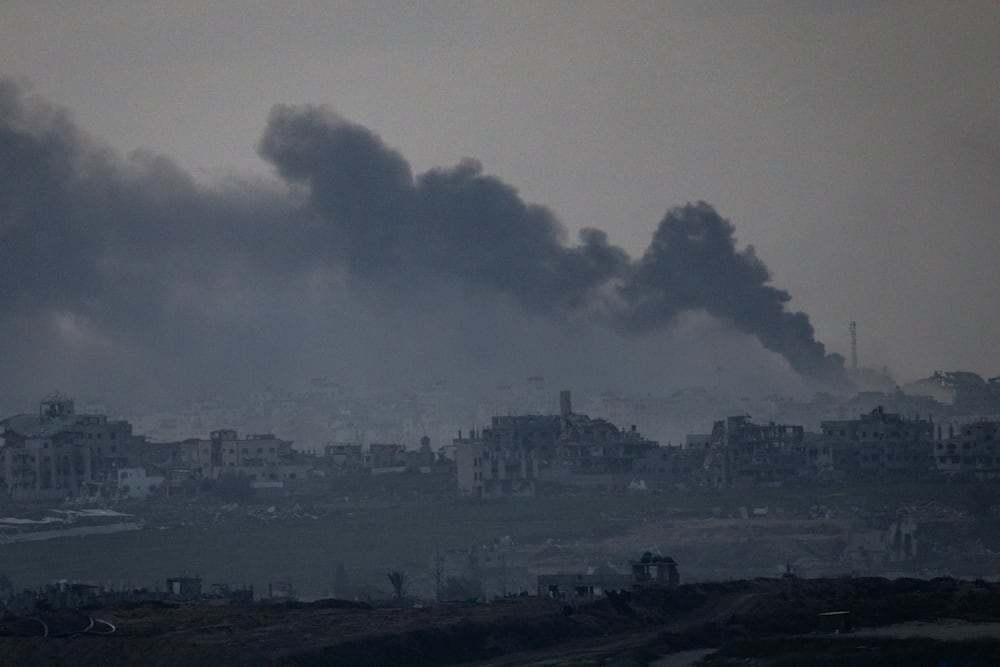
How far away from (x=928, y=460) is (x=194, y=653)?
241 feet

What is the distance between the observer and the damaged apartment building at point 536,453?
392 feet

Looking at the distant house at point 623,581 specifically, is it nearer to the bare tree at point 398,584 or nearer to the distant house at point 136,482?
the bare tree at point 398,584

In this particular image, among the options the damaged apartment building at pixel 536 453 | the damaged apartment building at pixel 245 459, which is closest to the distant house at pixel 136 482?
the damaged apartment building at pixel 245 459

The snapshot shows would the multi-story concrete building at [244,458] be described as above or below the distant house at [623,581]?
above

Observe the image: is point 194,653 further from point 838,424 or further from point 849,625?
point 838,424

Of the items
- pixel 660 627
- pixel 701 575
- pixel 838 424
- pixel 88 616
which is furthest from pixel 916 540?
pixel 88 616

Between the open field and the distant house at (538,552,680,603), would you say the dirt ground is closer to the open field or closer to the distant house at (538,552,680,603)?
the distant house at (538,552,680,603)

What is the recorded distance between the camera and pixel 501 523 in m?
105

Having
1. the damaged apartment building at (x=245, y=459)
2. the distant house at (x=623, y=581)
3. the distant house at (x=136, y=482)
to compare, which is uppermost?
the damaged apartment building at (x=245, y=459)

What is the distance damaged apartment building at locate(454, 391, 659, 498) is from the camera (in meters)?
119

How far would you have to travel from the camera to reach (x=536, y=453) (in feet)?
406

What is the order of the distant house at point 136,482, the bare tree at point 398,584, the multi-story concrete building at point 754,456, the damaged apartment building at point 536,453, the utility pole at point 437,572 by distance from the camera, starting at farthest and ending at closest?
the distant house at point 136,482, the damaged apartment building at point 536,453, the multi-story concrete building at point 754,456, the utility pole at point 437,572, the bare tree at point 398,584

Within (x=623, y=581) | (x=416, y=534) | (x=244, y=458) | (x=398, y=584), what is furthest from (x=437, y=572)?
(x=244, y=458)

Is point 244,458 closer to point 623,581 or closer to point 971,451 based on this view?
point 971,451
